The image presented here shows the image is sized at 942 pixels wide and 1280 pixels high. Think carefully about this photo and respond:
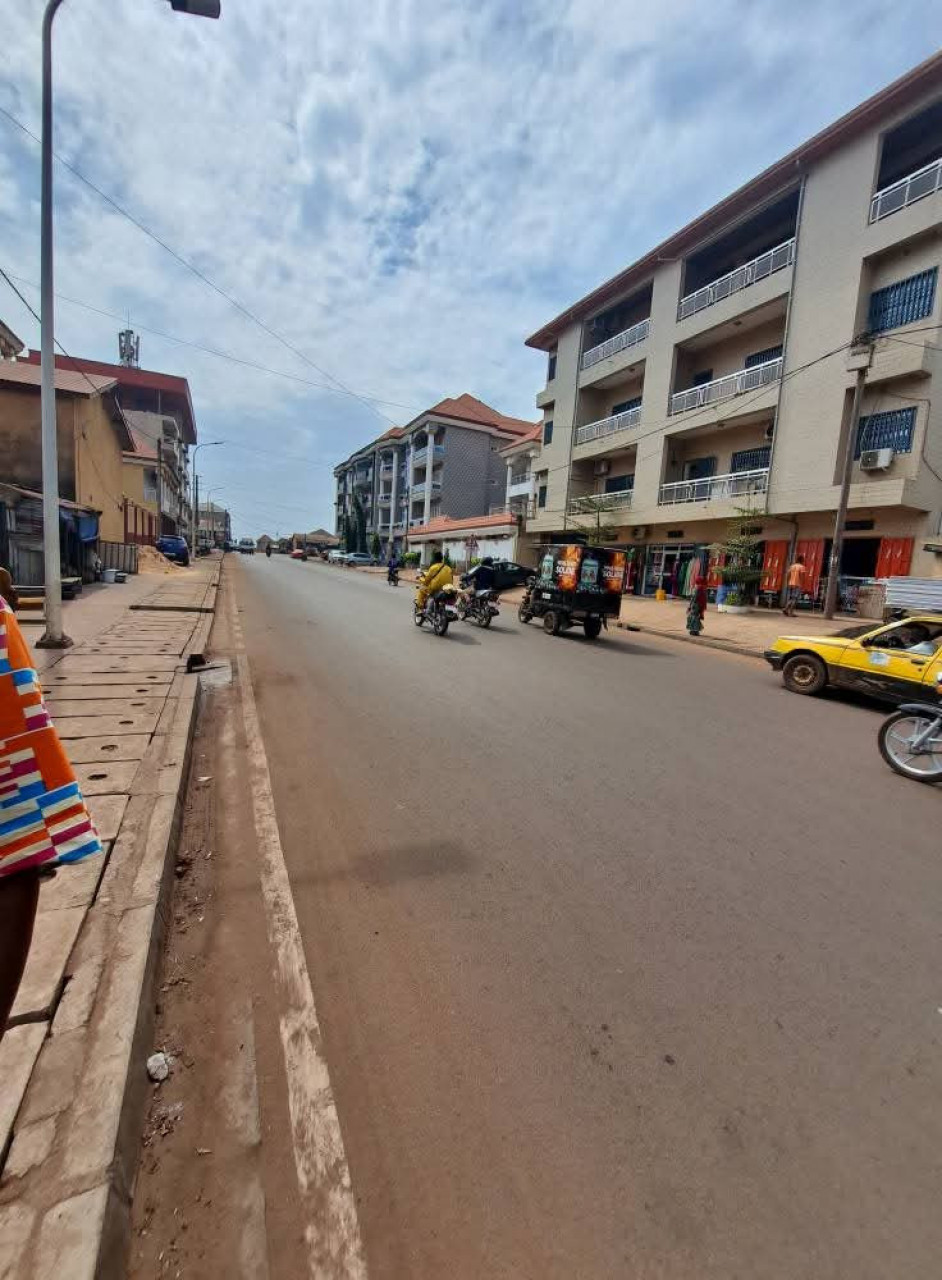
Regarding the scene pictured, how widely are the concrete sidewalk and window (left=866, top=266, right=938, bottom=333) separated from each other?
2069cm

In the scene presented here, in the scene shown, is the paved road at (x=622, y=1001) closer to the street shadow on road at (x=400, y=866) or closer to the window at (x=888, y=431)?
the street shadow on road at (x=400, y=866)

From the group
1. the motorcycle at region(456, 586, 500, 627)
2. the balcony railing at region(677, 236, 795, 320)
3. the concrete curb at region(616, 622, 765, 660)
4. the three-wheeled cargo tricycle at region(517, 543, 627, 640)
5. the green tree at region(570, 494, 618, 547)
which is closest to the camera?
the concrete curb at region(616, 622, 765, 660)

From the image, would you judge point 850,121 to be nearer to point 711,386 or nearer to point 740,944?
point 711,386

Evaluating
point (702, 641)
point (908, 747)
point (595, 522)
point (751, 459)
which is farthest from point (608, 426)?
point (908, 747)

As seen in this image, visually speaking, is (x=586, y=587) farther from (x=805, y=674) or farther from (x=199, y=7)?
A: (x=199, y=7)

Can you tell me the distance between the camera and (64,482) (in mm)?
19266

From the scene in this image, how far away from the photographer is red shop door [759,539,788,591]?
→ 19.8m

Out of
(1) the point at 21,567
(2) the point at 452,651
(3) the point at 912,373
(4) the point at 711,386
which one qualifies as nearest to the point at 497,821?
(2) the point at 452,651

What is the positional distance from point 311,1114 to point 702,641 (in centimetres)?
1382

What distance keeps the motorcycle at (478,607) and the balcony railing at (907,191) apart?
15833 mm

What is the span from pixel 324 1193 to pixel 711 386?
25007 millimetres

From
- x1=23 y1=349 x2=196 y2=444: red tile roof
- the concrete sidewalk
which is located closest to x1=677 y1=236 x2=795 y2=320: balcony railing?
the concrete sidewalk

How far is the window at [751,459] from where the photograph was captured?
68.1 ft

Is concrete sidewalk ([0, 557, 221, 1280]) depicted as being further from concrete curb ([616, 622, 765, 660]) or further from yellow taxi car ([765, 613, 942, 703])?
concrete curb ([616, 622, 765, 660])
